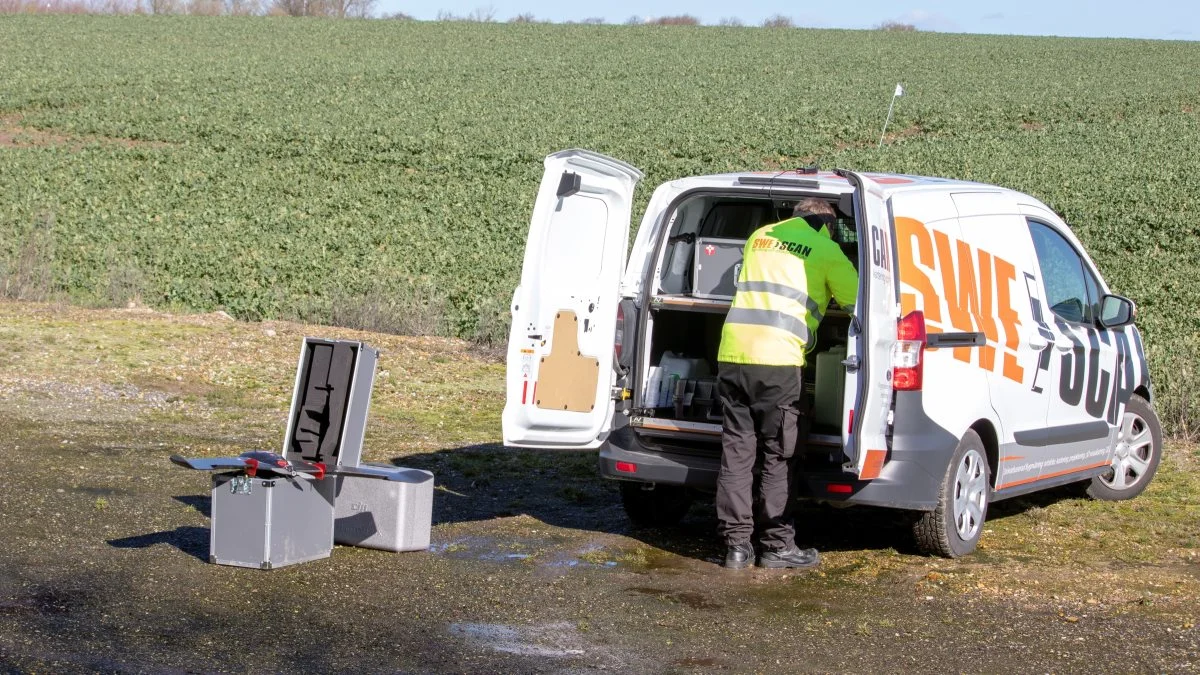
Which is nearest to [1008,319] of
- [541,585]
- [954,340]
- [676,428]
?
[954,340]

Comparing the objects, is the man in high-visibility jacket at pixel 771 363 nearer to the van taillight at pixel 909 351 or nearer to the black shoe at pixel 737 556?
the black shoe at pixel 737 556

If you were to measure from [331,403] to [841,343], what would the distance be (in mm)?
2643

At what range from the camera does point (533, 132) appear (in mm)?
39000

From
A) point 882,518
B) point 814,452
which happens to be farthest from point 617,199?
point 882,518

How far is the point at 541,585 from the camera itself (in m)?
6.28

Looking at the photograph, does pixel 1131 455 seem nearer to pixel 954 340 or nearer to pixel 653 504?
pixel 954 340

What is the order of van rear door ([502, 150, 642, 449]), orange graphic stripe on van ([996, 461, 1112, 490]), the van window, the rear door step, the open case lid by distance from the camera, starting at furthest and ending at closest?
the van window < orange graphic stripe on van ([996, 461, 1112, 490]) < the rear door step < van rear door ([502, 150, 642, 449]) < the open case lid

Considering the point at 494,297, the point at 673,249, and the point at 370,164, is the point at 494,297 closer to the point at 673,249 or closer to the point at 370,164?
the point at 673,249

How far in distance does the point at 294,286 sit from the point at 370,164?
558 inches

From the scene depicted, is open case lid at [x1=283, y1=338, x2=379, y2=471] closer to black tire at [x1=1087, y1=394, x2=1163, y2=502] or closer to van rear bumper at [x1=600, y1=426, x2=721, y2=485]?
van rear bumper at [x1=600, y1=426, x2=721, y2=485]

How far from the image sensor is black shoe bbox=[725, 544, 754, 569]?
22.1ft

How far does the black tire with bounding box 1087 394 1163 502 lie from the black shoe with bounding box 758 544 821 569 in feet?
9.42

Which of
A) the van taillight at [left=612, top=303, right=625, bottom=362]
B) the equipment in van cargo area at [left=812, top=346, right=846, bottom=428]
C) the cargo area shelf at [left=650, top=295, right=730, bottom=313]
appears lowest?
the equipment in van cargo area at [left=812, top=346, right=846, bottom=428]

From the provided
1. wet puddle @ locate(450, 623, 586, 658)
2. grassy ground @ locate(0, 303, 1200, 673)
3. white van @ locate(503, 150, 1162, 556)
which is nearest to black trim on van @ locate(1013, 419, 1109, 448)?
white van @ locate(503, 150, 1162, 556)
